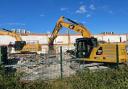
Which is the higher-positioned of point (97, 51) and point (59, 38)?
point (59, 38)

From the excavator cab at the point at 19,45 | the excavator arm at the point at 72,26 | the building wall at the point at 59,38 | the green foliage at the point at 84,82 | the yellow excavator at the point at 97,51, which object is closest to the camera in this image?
the green foliage at the point at 84,82

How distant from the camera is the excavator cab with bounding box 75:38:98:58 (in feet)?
84.6

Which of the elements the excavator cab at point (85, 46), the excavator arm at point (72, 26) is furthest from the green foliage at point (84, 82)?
the excavator arm at point (72, 26)

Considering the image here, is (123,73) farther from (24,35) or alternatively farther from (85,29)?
(24,35)

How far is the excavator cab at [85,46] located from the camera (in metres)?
25.8

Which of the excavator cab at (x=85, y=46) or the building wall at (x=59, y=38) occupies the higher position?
the building wall at (x=59, y=38)

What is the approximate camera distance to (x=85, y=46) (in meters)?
26.2

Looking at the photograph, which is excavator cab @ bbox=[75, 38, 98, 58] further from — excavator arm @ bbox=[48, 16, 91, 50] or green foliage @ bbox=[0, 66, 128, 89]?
green foliage @ bbox=[0, 66, 128, 89]

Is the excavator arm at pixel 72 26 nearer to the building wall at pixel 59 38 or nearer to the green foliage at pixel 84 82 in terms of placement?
the green foliage at pixel 84 82

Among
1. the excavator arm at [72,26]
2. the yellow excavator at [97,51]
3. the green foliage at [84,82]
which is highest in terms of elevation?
the excavator arm at [72,26]

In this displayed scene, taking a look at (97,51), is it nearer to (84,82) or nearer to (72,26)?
(72,26)

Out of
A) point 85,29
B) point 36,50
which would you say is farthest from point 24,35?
point 85,29

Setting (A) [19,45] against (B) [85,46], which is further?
(A) [19,45]

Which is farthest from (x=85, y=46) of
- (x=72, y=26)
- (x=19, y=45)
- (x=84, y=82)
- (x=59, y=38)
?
(x=59, y=38)
